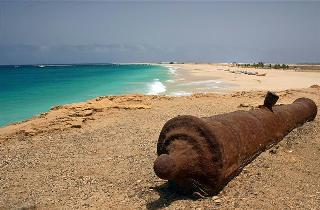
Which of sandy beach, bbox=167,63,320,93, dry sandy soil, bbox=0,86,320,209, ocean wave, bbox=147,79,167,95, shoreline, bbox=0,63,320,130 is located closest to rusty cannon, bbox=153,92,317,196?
dry sandy soil, bbox=0,86,320,209

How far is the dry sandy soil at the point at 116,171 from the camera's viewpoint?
5.74 meters

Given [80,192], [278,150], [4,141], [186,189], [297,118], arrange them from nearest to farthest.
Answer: [186,189] → [80,192] → [278,150] → [297,118] → [4,141]

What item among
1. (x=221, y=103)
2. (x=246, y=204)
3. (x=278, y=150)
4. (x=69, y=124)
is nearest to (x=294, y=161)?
(x=278, y=150)

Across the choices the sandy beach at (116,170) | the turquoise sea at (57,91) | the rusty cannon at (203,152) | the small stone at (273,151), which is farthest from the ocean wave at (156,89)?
the rusty cannon at (203,152)

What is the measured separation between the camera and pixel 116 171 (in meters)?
7.40

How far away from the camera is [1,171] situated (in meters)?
7.88

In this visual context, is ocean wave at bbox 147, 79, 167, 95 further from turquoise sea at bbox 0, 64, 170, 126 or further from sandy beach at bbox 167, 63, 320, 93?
sandy beach at bbox 167, 63, 320, 93

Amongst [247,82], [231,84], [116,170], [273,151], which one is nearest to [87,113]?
[116,170]

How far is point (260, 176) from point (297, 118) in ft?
12.1

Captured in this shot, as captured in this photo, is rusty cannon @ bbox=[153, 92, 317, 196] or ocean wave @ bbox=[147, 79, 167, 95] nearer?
rusty cannon @ bbox=[153, 92, 317, 196]

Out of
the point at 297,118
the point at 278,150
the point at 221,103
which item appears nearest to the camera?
the point at 278,150

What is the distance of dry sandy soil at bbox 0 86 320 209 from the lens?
574 cm

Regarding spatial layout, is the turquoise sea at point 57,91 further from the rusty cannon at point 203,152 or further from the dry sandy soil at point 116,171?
the rusty cannon at point 203,152

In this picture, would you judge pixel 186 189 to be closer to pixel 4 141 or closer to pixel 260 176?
pixel 260 176
